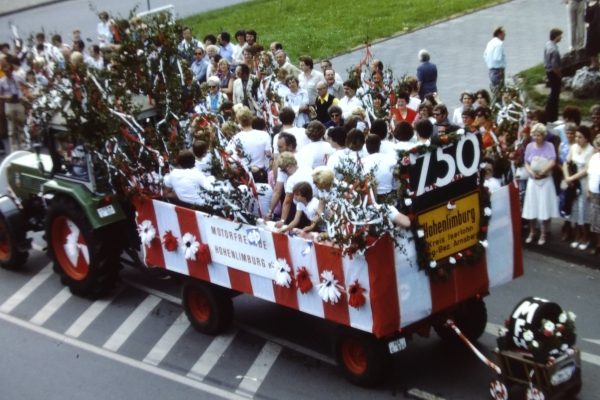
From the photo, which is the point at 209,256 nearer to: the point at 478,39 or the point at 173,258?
the point at 173,258

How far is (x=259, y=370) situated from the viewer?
938 cm

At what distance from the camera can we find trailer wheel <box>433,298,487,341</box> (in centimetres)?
916

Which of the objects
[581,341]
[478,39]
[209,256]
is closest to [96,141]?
[209,256]

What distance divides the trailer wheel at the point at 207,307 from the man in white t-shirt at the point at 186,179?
0.97 metres

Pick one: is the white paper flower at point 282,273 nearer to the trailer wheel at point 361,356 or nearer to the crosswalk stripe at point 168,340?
the trailer wheel at point 361,356

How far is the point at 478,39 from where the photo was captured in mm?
22188

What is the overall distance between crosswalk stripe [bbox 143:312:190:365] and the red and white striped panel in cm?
86

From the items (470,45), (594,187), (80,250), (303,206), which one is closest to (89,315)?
(80,250)

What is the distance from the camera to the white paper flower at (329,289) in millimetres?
8188

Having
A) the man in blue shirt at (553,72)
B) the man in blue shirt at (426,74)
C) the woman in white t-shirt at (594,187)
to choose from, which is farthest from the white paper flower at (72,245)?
the man in blue shirt at (553,72)

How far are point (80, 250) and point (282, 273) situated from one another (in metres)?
3.51

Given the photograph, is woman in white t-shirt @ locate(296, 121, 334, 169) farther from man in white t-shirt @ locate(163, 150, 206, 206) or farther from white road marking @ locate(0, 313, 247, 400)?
white road marking @ locate(0, 313, 247, 400)

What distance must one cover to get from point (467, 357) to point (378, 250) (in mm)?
2092

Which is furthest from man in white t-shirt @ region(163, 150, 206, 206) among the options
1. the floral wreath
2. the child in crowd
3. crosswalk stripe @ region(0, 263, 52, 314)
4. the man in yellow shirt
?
the man in yellow shirt
